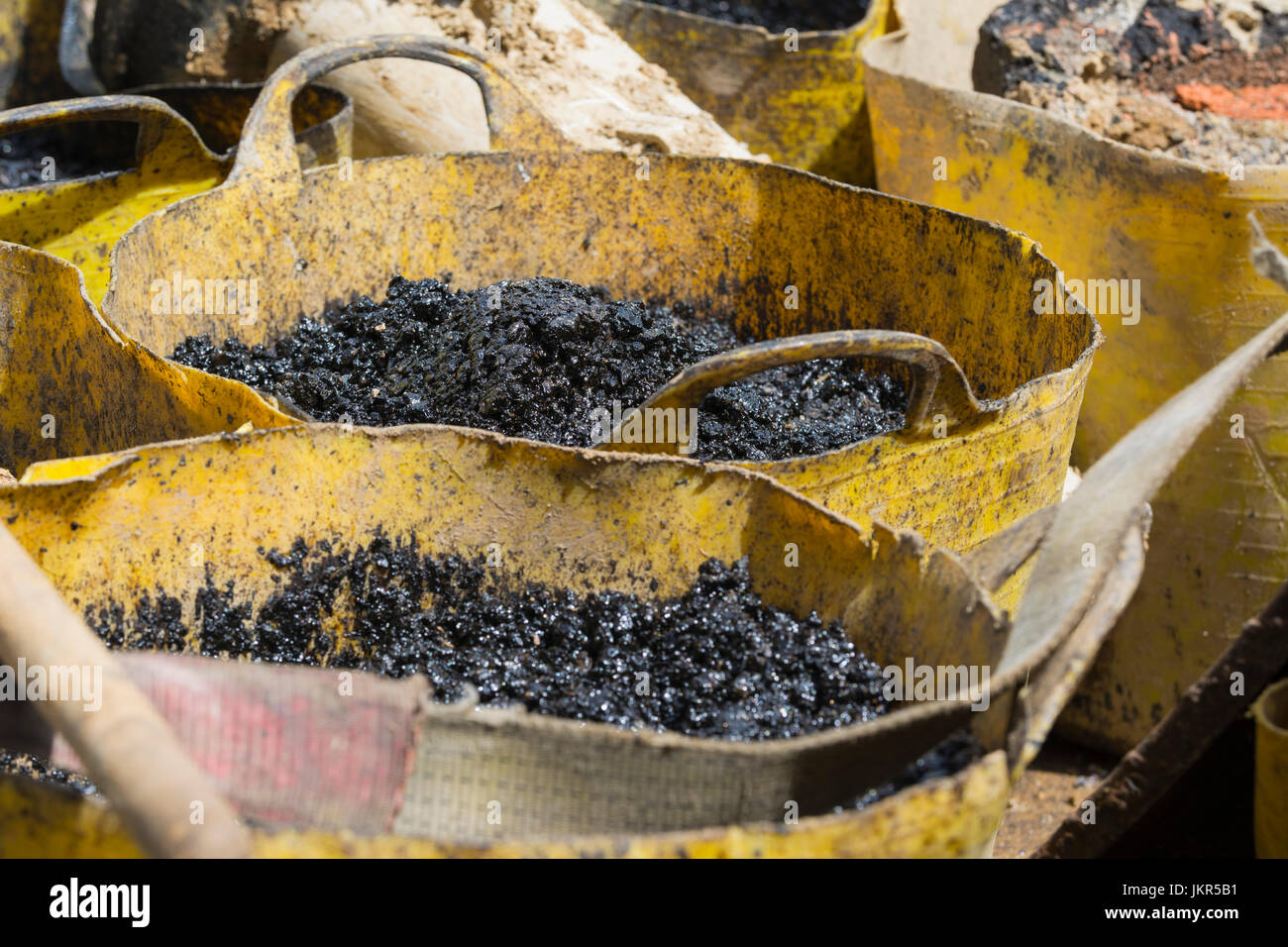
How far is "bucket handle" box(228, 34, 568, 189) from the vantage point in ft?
7.38

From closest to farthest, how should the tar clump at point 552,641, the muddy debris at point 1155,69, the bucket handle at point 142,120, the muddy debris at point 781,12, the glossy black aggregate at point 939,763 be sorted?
the glossy black aggregate at point 939,763
the tar clump at point 552,641
the bucket handle at point 142,120
the muddy debris at point 1155,69
the muddy debris at point 781,12

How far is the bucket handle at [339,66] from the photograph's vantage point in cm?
225

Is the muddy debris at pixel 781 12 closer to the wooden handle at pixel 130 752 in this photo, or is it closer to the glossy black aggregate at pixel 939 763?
the glossy black aggregate at pixel 939 763

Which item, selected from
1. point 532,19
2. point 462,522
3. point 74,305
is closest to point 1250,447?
point 462,522

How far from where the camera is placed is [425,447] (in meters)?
1.47

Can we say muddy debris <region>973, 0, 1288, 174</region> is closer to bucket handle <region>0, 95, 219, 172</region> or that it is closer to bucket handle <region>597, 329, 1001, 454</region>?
bucket handle <region>597, 329, 1001, 454</region>

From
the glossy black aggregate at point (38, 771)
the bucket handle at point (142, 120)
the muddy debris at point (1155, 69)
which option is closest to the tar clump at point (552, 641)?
the glossy black aggregate at point (38, 771)

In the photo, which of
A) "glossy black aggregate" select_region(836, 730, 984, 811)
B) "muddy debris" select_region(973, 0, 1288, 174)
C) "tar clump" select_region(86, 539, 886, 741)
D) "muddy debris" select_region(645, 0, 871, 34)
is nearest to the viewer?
"glossy black aggregate" select_region(836, 730, 984, 811)

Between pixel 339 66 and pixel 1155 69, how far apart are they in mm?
2347

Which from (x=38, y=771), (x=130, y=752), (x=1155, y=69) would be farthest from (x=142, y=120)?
(x=1155, y=69)

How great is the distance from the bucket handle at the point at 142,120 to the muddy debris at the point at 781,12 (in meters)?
2.34

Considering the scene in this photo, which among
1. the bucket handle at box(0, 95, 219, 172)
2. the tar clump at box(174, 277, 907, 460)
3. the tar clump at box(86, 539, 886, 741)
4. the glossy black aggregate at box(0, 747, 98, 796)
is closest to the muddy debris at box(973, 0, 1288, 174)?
the tar clump at box(174, 277, 907, 460)

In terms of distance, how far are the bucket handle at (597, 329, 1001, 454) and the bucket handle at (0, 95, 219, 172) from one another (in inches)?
52.3

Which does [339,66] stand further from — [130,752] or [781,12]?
[781,12]
